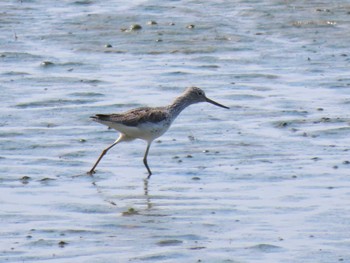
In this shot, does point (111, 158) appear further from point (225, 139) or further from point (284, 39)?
point (284, 39)

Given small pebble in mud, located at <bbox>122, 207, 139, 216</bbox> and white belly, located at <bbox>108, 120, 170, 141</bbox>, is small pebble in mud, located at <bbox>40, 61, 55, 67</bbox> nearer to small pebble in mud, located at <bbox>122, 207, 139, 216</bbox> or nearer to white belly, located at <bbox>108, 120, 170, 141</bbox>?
white belly, located at <bbox>108, 120, 170, 141</bbox>

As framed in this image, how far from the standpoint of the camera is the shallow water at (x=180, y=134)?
35.5 ft

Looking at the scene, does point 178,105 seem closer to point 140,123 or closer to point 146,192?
point 140,123

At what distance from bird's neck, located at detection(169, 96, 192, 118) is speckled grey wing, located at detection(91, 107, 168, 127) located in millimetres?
209

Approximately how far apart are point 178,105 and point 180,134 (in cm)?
47

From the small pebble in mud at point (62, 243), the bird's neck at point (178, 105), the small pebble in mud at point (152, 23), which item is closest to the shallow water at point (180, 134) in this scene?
the small pebble in mud at point (62, 243)

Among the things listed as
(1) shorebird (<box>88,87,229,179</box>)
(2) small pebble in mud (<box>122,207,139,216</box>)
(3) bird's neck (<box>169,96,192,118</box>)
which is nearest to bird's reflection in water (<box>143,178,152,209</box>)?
(2) small pebble in mud (<box>122,207,139,216</box>)

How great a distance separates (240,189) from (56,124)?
11.3ft

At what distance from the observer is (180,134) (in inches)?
587

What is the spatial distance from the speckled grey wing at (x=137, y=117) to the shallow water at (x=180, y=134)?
40 centimetres

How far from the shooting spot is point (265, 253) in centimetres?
1034

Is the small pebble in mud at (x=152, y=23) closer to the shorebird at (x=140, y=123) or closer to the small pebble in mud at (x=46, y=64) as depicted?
the small pebble in mud at (x=46, y=64)

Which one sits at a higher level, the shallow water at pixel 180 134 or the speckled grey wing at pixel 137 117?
the speckled grey wing at pixel 137 117

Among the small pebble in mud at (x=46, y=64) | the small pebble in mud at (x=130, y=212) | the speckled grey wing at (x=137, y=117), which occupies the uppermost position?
the speckled grey wing at (x=137, y=117)
